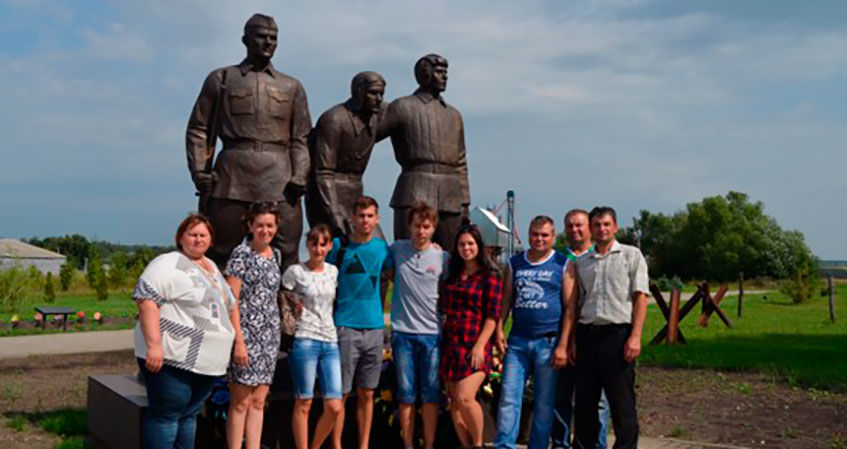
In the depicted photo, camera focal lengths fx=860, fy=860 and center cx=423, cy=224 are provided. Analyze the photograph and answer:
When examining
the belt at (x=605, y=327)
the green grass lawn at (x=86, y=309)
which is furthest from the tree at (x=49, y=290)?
the belt at (x=605, y=327)

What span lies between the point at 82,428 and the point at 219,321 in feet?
9.51

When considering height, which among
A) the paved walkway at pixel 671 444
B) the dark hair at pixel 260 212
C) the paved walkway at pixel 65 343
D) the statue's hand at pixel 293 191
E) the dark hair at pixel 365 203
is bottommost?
the paved walkway at pixel 671 444

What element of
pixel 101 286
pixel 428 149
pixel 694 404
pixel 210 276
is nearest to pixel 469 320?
pixel 210 276

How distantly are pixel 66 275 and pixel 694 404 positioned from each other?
21349 mm

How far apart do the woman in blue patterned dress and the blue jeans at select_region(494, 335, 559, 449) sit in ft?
4.14

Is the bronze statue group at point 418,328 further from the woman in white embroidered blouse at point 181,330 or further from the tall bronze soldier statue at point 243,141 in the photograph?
the tall bronze soldier statue at point 243,141

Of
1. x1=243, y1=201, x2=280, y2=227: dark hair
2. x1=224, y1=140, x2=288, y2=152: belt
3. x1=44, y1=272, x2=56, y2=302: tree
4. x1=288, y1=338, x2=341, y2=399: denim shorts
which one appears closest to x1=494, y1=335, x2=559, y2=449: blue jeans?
x1=288, y1=338, x2=341, y2=399: denim shorts

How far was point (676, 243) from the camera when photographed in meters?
49.9

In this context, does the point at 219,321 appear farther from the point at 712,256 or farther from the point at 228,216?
the point at 712,256

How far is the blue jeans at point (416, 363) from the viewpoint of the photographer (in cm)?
466

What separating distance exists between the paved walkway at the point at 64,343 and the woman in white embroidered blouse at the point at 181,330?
7.58 metres

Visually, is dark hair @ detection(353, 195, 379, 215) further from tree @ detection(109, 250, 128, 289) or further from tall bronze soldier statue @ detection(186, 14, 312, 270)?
tree @ detection(109, 250, 128, 289)

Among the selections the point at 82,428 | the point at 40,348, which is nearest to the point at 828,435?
the point at 82,428

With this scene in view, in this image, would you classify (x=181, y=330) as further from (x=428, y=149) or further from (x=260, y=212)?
(x=428, y=149)
